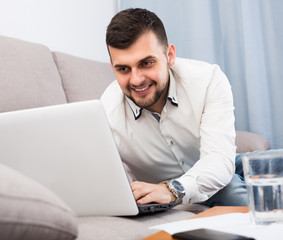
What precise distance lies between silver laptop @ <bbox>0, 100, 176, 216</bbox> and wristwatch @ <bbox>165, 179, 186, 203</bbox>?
23 centimetres

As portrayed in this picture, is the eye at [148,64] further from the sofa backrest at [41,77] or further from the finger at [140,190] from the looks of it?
the finger at [140,190]

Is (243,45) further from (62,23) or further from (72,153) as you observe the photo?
(72,153)

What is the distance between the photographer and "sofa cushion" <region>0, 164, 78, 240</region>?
0.43 meters

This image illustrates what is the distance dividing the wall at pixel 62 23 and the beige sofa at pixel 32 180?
290 mm

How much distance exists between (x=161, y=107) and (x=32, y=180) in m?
1.04

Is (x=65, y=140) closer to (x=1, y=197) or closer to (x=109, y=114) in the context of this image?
(x=1, y=197)

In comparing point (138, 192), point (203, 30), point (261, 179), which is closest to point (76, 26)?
point (203, 30)

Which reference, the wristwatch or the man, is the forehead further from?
the wristwatch

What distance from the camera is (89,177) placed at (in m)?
0.80

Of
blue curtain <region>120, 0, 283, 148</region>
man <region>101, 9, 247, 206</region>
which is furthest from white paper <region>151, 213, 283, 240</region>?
blue curtain <region>120, 0, 283, 148</region>

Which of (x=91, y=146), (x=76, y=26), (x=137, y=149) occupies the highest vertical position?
(x=76, y=26)

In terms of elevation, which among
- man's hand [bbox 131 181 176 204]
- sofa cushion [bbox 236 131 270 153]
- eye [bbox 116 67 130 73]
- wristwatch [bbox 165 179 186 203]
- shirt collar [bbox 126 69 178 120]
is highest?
eye [bbox 116 67 130 73]

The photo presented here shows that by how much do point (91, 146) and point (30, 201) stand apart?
1.06 ft

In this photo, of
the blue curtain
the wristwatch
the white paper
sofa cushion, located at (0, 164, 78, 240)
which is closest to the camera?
sofa cushion, located at (0, 164, 78, 240)
